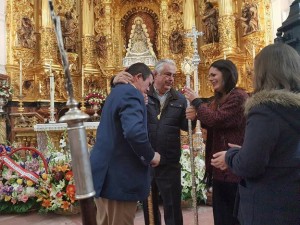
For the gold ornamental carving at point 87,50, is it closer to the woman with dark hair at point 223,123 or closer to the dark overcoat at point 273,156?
the woman with dark hair at point 223,123

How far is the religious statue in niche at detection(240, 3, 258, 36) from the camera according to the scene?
9023mm

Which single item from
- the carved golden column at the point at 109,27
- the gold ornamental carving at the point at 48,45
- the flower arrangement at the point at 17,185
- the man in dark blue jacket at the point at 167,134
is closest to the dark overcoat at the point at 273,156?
the man in dark blue jacket at the point at 167,134

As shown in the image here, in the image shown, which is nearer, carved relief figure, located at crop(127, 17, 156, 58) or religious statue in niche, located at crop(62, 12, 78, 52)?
religious statue in niche, located at crop(62, 12, 78, 52)

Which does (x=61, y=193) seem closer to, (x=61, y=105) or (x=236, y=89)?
(x=236, y=89)

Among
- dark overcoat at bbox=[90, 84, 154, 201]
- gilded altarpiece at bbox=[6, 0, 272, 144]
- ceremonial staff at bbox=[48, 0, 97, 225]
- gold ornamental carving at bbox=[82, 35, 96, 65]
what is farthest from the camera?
gold ornamental carving at bbox=[82, 35, 96, 65]

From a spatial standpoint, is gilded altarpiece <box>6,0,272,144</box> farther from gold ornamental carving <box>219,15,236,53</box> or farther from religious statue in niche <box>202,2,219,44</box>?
religious statue in niche <box>202,2,219,44</box>

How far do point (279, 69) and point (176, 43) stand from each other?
970 centimetres

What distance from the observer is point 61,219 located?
359cm

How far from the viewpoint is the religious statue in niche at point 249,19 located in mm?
9023

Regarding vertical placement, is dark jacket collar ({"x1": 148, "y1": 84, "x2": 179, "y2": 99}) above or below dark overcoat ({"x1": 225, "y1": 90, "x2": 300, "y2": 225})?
above

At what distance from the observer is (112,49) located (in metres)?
10.9

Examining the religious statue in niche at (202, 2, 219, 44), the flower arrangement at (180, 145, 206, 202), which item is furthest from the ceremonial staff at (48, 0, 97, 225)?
the religious statue in niche at (202, 2, 219, 44)

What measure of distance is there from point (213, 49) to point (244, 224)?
909cm

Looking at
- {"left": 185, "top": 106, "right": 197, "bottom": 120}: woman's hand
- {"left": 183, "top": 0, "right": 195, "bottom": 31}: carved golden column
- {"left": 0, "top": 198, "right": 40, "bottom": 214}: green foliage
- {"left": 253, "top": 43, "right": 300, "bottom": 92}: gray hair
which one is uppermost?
{"left": 183, "top": 0, "right": 195, "bottom": 31}: carved golden column
